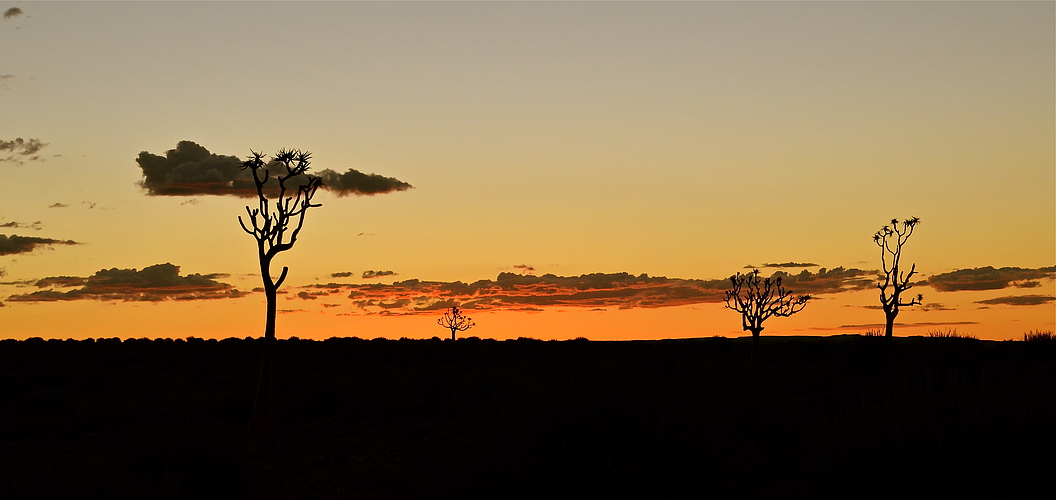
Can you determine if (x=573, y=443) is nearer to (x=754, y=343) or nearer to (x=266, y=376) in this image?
(x=266, y=376)

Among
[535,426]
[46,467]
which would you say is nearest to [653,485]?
[535,426]

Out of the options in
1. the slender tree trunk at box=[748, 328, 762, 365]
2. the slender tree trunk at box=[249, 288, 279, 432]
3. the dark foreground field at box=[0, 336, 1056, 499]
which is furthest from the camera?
the slender tree trunk at box=[748, 328, 762, 365]

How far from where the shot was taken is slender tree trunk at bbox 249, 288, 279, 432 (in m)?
15.1

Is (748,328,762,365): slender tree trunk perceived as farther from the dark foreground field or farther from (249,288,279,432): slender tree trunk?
(249,288,279,432): slender tree trunk

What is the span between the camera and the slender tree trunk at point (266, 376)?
49.5 feet

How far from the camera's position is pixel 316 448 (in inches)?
598

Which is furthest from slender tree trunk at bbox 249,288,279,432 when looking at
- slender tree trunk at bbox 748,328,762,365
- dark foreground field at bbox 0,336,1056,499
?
slender tree trunk at bbox 748,328,762,365

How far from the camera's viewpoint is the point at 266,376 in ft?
50.3

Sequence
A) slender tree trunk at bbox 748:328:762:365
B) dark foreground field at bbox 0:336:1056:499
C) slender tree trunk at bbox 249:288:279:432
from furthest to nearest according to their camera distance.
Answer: slender tree trunk at bbox 748:328:762:365, slender tree trunk at bbox 249:288:279:432, dark foreground field at bbox 0:336:1056:499

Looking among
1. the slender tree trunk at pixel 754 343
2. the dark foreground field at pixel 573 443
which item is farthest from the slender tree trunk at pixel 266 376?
the slender tree trunk at pixel 754 343

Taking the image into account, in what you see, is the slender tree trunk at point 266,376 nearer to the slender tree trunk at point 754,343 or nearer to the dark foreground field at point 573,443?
the dark foreground field at point 573,443

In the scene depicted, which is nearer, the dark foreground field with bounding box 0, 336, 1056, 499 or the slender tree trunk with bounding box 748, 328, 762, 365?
the dark foreground field with bounding box 0, 336, 1056, 499

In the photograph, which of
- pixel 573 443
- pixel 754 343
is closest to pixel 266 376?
pixel 573 443

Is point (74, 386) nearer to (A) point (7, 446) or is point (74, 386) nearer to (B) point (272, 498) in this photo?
(A) point (7, 446)
